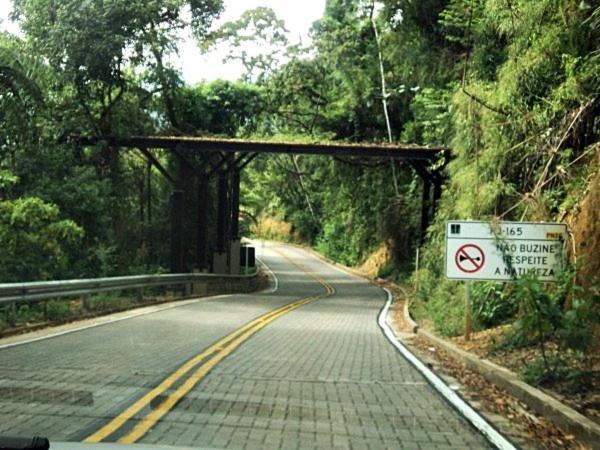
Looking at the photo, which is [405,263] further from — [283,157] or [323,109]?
[283,157]

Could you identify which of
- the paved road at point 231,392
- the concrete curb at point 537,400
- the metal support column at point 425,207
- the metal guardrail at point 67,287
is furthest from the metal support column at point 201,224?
the concrete curb at point 537,400

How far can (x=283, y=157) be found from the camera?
175 feet

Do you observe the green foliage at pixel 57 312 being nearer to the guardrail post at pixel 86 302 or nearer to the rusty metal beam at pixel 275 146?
the guardrail post at pixel 86 302

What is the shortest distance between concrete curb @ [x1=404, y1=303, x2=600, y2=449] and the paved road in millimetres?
937

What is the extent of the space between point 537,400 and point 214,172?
25.6 meters

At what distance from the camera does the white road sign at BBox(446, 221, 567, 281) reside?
38.9ft

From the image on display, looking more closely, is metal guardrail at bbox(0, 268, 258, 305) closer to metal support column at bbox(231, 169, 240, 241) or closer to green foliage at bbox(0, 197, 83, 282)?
green foliage at bbox(0, 197, 83, 282)

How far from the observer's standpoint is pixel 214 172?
104ft

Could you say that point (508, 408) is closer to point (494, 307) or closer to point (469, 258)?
point (469, 258)

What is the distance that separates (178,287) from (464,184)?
1218 cm

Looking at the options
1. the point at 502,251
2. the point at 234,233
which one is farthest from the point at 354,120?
the point at 502,251

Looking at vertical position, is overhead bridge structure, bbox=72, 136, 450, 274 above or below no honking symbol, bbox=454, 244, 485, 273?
above

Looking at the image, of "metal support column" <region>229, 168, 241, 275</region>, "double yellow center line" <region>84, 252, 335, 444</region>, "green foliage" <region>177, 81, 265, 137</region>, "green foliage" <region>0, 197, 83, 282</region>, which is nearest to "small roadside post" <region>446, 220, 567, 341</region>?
"double yellow center line" <region>84, 252, 335, 444</region>

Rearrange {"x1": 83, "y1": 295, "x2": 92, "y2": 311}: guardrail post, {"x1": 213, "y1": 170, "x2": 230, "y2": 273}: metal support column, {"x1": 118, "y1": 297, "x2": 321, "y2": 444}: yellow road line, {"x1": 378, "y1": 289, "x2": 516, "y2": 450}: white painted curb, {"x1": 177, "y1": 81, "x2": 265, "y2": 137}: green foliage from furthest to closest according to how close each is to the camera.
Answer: {"x1": 177, "y1": 81, "x2": 265, "y2": 137}: green foliage < {"x1": 213, "y1": 170, "x2": 230, "y2": 273}: metal support column < {"x1": 83, "y1": 295, "x2": 92, "y2": 311}: guardrail post < {"x1": 378, "y1": 289, "x2": 516, "y2": 450}: white painted curb < {"x1": 118, "y1": 297, "x2": 321, "y2": 444}: yellow road line
